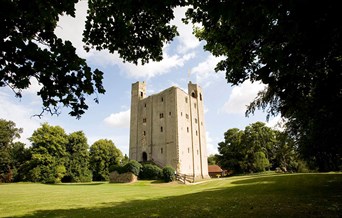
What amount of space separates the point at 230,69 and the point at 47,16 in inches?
256

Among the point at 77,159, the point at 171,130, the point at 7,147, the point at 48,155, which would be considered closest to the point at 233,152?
the point at 171,130

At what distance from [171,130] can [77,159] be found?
2359 centimetres

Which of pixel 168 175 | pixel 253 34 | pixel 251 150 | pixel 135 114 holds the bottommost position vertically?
pixel 168 175

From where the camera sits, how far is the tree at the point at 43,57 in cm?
479

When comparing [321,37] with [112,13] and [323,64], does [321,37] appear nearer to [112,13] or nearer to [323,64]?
[323,64]

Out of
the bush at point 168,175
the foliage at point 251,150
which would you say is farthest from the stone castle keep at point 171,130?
the foliage at point 251,150

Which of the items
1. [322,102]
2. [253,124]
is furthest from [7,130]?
[322,102]

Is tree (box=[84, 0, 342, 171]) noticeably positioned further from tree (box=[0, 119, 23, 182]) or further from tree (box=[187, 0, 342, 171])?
tree (box=[0, 119, 23, 182])

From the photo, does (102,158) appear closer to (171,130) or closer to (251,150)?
(171,130)

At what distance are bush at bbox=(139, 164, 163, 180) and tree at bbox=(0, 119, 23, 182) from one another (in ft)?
98.1

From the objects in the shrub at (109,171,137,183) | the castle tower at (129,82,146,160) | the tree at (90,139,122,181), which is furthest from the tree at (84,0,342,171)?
the tree at (90,139,122,181)

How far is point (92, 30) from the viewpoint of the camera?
650 cm

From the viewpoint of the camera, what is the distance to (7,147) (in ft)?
171

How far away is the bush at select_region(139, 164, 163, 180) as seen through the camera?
38.2m
